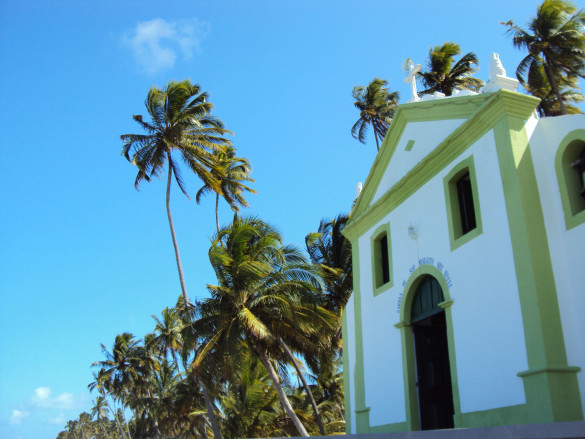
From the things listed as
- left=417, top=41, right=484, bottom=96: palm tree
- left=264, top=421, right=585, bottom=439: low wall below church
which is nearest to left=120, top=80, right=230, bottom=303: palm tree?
left=417, top=41, right=484, bottom=96: palm tree

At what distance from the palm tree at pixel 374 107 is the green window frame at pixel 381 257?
53.9ft

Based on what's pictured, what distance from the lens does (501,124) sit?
11.0 m

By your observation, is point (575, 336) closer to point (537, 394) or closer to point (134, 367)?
point (537, 394)

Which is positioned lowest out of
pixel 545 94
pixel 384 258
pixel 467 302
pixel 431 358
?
pixel 431 358

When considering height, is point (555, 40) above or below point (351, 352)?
above

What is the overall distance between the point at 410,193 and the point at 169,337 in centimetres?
3550

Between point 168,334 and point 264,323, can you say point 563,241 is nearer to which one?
point 264,323

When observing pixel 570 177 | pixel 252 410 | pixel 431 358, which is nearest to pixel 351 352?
pixel 431 358

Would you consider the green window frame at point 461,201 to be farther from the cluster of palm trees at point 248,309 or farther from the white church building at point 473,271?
the cluster of palm trees at point 248,309

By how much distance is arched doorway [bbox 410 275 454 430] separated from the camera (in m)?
12.6

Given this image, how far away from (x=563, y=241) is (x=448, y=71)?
65.9ft

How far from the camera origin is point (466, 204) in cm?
1224

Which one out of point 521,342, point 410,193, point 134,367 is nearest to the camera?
point 521,342

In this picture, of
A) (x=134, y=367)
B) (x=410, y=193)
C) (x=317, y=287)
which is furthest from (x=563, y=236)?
(x=134, y=367)
